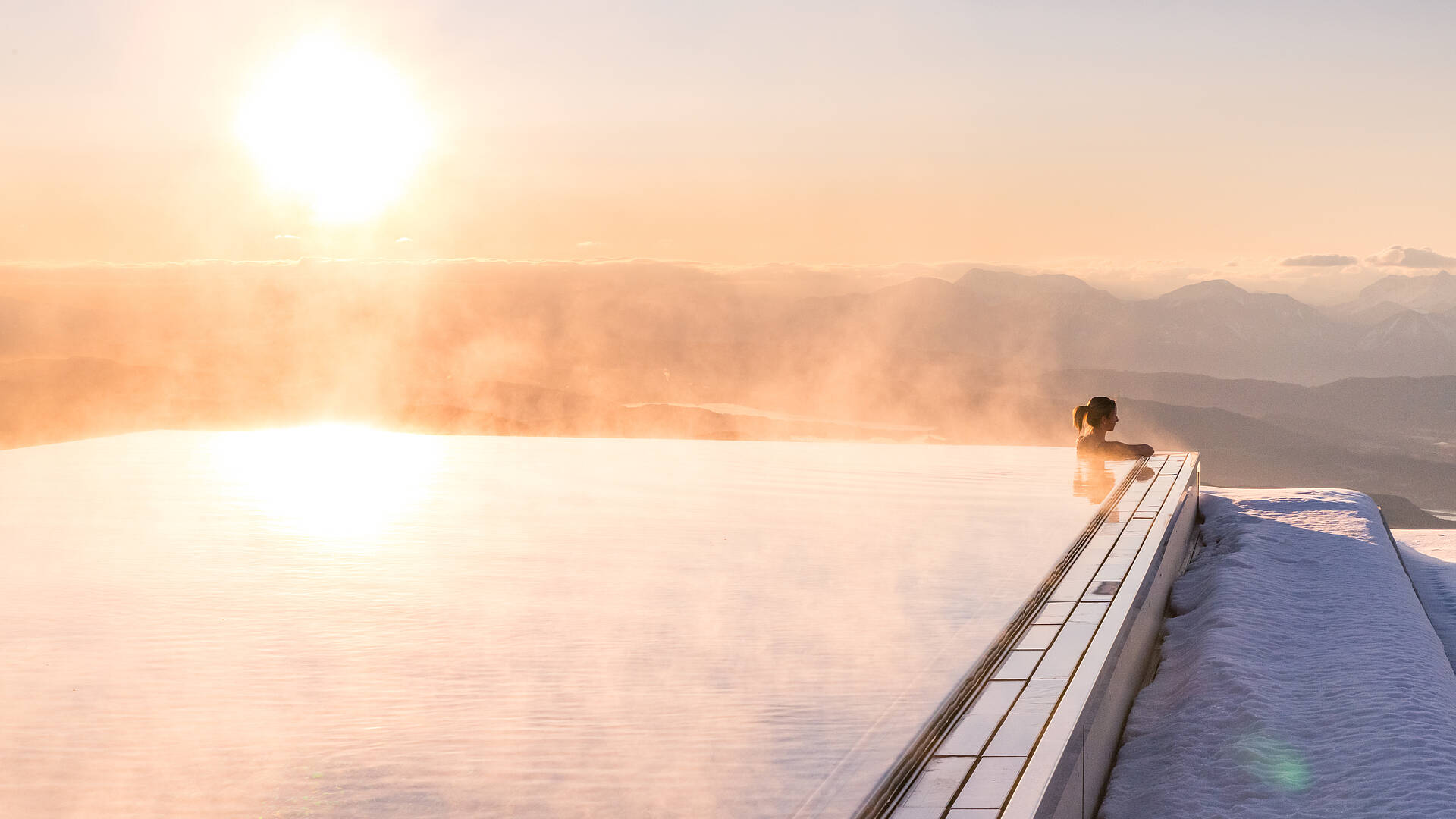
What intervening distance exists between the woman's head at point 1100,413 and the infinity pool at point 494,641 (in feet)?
3.58

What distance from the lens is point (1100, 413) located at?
661 cm

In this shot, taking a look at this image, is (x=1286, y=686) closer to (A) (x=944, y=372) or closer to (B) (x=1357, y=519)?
(B) (x=1357, y=519)

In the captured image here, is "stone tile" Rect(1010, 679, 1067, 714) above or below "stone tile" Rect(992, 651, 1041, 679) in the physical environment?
below

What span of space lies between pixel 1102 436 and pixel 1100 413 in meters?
0.19

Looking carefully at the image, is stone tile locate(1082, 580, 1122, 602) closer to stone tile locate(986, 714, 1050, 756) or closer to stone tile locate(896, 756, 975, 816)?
stone tile locate(986, 714, 1050, 756)

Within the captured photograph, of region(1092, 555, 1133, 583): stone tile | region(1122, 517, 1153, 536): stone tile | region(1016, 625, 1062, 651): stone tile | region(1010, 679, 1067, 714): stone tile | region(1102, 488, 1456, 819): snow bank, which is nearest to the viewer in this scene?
region(1010, 679, 1067, 714): stone tile

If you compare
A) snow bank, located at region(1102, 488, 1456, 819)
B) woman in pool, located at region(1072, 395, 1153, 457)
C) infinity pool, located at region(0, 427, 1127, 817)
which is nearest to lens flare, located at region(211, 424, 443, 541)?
infinity pool, located at region(0, 427, 1127, 817)

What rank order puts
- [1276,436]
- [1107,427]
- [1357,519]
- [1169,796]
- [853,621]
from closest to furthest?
1. [1169,796]
2. [853,621]
3. [1357,519]
4. [1107,427]
5. [1276,436]

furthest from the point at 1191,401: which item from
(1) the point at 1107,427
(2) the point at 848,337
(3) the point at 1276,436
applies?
(1) the point at 1107,427

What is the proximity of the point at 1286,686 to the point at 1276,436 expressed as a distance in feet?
300

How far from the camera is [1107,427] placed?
22.1ft

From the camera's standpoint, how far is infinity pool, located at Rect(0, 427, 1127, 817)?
73.4 inches

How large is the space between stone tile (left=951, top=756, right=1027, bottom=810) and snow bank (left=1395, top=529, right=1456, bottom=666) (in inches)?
115

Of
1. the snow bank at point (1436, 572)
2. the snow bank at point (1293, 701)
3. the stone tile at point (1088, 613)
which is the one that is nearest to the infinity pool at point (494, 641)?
the stone tile at point (1088, 613)
